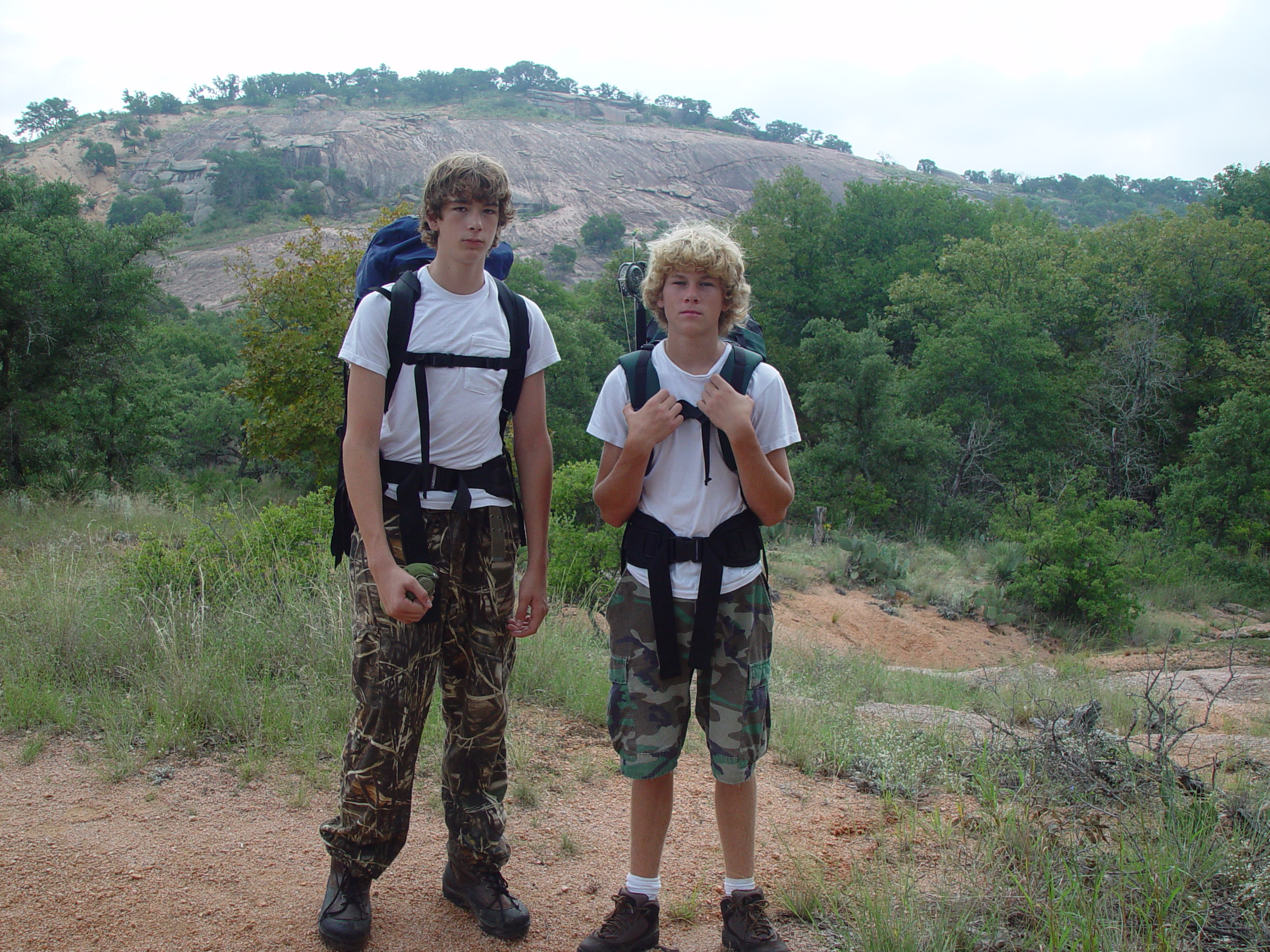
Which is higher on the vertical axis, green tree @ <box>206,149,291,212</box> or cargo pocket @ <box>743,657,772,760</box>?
green tree @ <box>206,149,291,212</box>

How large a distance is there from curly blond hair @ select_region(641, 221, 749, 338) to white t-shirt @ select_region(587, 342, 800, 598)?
0.49 feet

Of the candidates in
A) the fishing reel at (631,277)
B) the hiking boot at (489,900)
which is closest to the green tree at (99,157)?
the fishing reel at (631,277)

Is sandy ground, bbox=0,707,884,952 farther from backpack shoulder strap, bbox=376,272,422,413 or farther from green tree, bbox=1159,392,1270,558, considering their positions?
green tree, bbox=1159,392,1270,558

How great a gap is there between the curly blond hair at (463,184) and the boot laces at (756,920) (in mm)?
1868

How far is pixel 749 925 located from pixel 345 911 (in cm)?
104

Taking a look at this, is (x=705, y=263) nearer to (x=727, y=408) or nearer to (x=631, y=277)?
(x=727, y=408)

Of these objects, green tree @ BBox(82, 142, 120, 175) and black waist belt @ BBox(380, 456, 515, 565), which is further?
green tree @ BBox(82, 142, 120, 175)

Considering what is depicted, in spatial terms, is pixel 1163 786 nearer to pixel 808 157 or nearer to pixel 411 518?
pixel 411 518

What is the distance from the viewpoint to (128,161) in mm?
74625

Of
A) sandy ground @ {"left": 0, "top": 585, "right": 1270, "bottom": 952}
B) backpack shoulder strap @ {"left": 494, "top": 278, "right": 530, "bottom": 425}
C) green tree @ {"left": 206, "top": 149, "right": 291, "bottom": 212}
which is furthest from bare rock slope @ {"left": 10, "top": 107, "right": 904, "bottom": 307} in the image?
backpack shoulder strap @ {"left": 494, "top": 278, "right": 530, "bottom": 425}

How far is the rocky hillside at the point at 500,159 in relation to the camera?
66750 millimetres

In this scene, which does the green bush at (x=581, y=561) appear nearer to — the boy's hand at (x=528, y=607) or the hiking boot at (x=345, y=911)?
the boy's hand at (x=528, y=607)

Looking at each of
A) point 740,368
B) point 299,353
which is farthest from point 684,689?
point 299,353

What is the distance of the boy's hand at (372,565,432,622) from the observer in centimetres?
209
